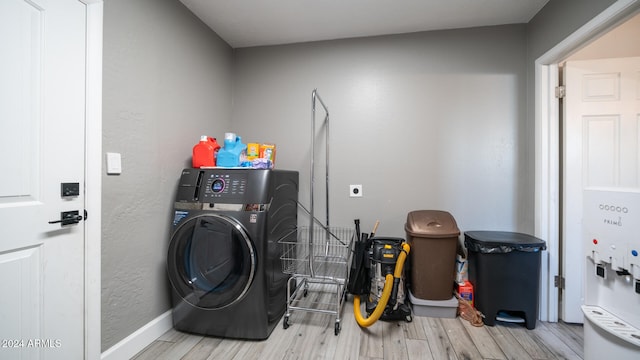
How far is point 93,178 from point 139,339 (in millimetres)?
993

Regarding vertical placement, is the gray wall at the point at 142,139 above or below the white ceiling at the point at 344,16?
below

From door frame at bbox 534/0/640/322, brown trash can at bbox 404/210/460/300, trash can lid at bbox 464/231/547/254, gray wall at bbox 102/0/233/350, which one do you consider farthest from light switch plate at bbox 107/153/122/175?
door frame at bbox 534/0/640/322

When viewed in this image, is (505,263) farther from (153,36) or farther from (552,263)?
(153,36)

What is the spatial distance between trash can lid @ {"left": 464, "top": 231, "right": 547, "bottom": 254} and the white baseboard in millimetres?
2220

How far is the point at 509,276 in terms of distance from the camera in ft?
5.53

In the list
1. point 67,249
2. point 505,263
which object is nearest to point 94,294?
point 67,249

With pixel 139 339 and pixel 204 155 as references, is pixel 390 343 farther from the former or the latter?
pixel 204 155

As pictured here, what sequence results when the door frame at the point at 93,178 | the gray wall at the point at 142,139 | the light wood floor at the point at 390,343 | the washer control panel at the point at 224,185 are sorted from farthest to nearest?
the washer control panel at the point at 224,185
the light wood floor at the point at 390,343
the gray wall at the point at 142,139
the door frame at the point at 93,178

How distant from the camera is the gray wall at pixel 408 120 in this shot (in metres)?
2.04

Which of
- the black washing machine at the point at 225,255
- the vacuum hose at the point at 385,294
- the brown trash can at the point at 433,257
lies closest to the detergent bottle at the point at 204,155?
the black washing machine at the point at 225,255

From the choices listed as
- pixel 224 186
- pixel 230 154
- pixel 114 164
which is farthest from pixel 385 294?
pixel 114 164

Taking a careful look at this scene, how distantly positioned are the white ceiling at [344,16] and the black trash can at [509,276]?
1720 mm

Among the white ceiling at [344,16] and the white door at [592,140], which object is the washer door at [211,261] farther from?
the white door at [592,140]

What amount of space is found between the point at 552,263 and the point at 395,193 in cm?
121
